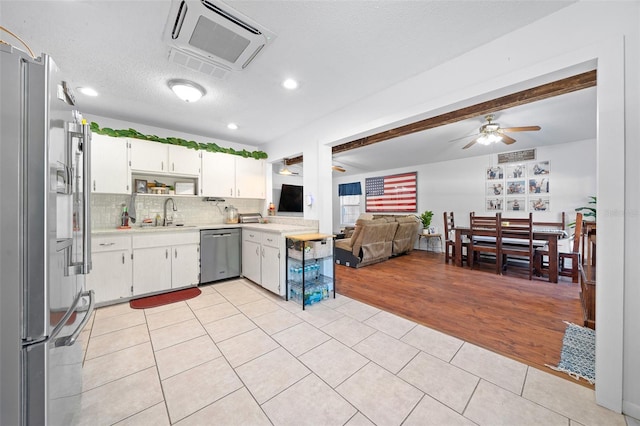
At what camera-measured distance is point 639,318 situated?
4.19 feet

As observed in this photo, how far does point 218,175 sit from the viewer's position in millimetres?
3838

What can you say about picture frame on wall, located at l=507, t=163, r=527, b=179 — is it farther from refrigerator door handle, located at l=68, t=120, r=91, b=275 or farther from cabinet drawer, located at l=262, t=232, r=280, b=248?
refrigerator door handle, located at l=68, t=120, r=91, b=275

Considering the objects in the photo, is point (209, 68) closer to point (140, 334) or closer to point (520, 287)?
point (140, 334)

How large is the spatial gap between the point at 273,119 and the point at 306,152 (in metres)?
0.66

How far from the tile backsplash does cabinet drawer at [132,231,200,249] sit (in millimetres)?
611

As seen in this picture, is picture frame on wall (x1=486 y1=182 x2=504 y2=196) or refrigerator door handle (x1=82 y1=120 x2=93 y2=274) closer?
refrigerator door handle (x1=82 y1=120 x2=93 y2=274)

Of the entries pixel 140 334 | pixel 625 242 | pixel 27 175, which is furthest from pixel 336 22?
pixel 140 334

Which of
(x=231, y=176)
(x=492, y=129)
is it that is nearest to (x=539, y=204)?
(x=492, y=129)

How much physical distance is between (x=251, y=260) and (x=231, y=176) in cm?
151

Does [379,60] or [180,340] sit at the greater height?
[379,60]

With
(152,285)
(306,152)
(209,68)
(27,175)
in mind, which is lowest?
(152,285)

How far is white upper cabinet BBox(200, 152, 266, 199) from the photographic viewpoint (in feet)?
12.3

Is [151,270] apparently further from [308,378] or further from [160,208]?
[308,378]

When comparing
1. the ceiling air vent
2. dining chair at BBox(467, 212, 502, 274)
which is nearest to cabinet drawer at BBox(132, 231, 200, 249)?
the ceiling air vent
